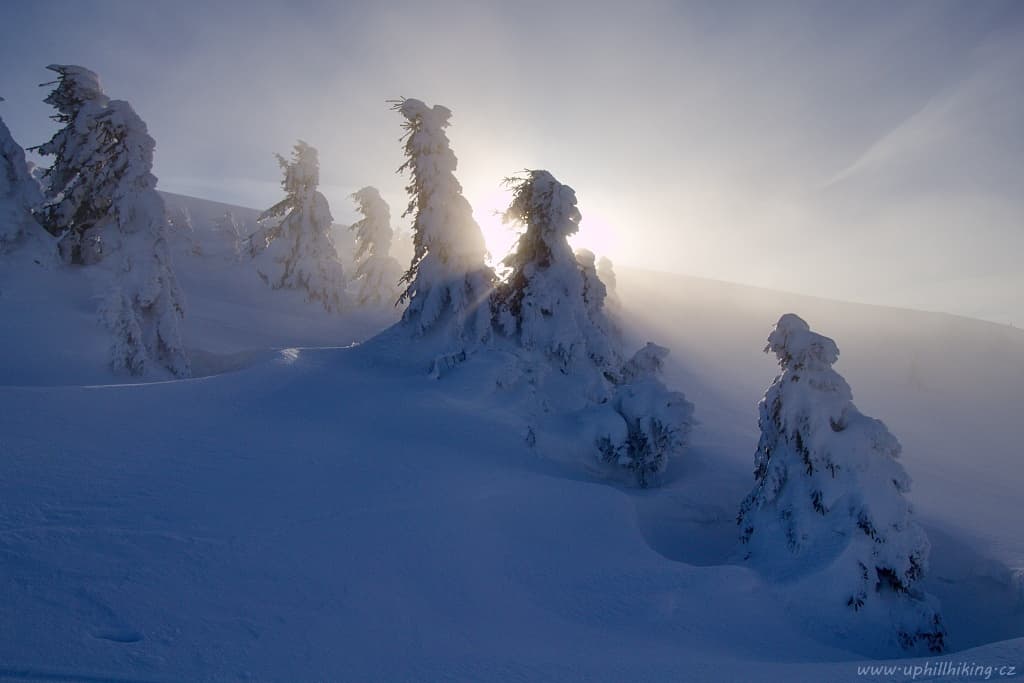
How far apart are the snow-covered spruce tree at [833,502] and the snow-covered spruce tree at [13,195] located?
26260 mm

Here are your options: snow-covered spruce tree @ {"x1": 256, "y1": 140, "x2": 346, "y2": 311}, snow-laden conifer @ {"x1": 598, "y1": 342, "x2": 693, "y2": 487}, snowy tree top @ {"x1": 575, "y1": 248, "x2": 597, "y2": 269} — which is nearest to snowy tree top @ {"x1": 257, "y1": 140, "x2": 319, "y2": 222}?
snow-covered spruce tree @ {"x1": 256, "y1": 140, "x2": 346, "y2": 311}

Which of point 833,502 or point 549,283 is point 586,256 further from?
point 833,502

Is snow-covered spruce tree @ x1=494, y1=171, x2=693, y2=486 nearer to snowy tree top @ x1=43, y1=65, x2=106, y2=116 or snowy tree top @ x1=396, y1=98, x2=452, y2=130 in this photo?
snowy tree top @ x1=396, y1=98, x2=452, y2=130

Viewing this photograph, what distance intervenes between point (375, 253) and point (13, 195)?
2389 cm

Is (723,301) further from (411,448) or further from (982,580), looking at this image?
(411,448)

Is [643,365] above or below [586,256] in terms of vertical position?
below

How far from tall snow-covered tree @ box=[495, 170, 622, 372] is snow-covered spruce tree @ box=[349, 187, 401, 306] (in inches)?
932

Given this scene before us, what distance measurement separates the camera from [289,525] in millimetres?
7320

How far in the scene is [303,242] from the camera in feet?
120

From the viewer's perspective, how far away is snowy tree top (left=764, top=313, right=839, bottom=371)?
11461 millimetres

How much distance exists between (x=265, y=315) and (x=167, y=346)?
13058 mm

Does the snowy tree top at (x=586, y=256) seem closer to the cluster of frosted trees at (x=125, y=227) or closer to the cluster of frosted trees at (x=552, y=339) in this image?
the cluster of frosted trees at (x=552, y=339)

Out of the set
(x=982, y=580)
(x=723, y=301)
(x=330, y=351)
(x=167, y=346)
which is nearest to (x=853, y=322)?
(x=723, y=301)

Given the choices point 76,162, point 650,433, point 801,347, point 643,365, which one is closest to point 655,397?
point 650,433
